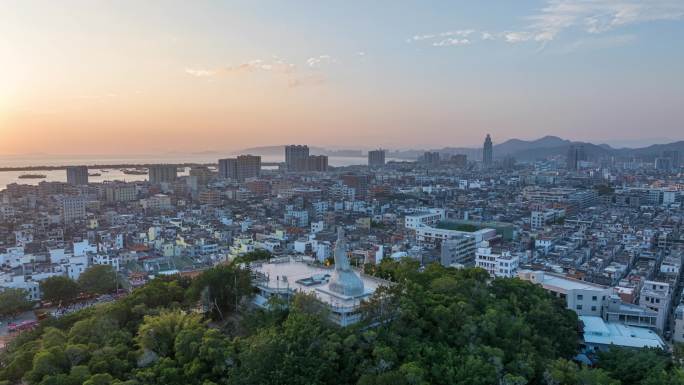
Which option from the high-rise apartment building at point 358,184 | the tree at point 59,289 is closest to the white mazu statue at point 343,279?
the tree at point 59,289

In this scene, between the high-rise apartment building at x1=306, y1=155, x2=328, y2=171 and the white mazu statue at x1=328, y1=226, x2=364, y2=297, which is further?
the high-rise apartment building at x1=306, y1=155, x2=328, y2=171

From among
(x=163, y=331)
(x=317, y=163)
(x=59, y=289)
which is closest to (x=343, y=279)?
(x=163, y=331)

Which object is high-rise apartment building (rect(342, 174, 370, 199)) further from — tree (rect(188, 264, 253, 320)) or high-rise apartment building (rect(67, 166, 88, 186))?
tree (rect(188, 264, 253, 320))

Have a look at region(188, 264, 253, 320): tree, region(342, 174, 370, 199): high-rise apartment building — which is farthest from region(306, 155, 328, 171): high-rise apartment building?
region(188, 264, 253, 320): tree

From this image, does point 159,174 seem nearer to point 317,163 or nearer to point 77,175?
point 77,175

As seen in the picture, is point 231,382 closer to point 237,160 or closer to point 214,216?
point 214,216

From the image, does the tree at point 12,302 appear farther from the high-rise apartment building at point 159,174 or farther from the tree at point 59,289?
the high-rise apartment building at point 159,174
